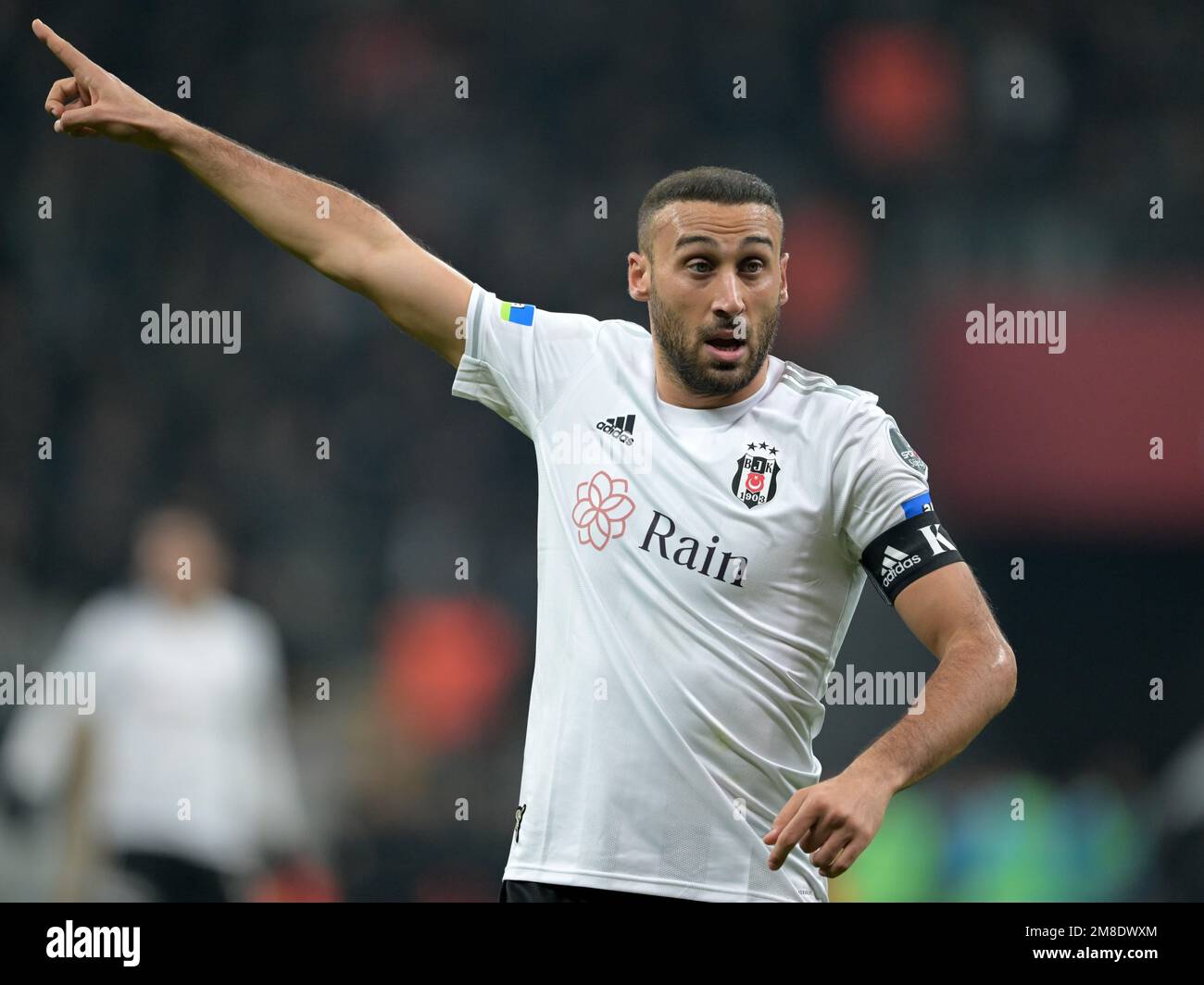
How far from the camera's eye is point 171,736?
266 inches

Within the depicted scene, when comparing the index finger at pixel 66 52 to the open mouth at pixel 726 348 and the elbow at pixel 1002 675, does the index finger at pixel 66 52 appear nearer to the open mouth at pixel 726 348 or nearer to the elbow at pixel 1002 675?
the open mouth at pixel 726 348

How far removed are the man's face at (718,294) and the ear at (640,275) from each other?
13cm

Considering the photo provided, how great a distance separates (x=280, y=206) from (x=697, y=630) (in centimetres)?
156

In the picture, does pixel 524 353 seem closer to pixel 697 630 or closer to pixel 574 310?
pixel 697 630

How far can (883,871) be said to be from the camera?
760cm

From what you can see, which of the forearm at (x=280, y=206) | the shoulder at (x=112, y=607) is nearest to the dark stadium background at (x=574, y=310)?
the shoulder at (x=112, y=607)

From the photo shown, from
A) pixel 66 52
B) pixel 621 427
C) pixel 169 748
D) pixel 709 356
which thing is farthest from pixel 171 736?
pixel 709 356

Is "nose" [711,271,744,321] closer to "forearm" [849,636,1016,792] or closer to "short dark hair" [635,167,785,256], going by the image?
"short dark hair" [635,167,785,256]

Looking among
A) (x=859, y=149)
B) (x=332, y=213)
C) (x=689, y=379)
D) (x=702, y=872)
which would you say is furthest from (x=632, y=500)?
(x=859, y=149)

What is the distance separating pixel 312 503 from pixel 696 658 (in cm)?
539

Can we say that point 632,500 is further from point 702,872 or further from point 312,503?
point 312,503

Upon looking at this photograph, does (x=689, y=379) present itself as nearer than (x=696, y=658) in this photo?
No

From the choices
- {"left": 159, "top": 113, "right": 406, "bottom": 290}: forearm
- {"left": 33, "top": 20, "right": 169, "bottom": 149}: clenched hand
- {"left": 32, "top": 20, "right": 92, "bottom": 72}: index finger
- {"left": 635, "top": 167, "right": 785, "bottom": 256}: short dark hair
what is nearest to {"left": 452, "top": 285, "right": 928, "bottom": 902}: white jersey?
{"left": 635, "top": 167, "right": 785, "bottom": 256}: short dark hair

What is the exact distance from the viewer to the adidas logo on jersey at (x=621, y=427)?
12.8ft
